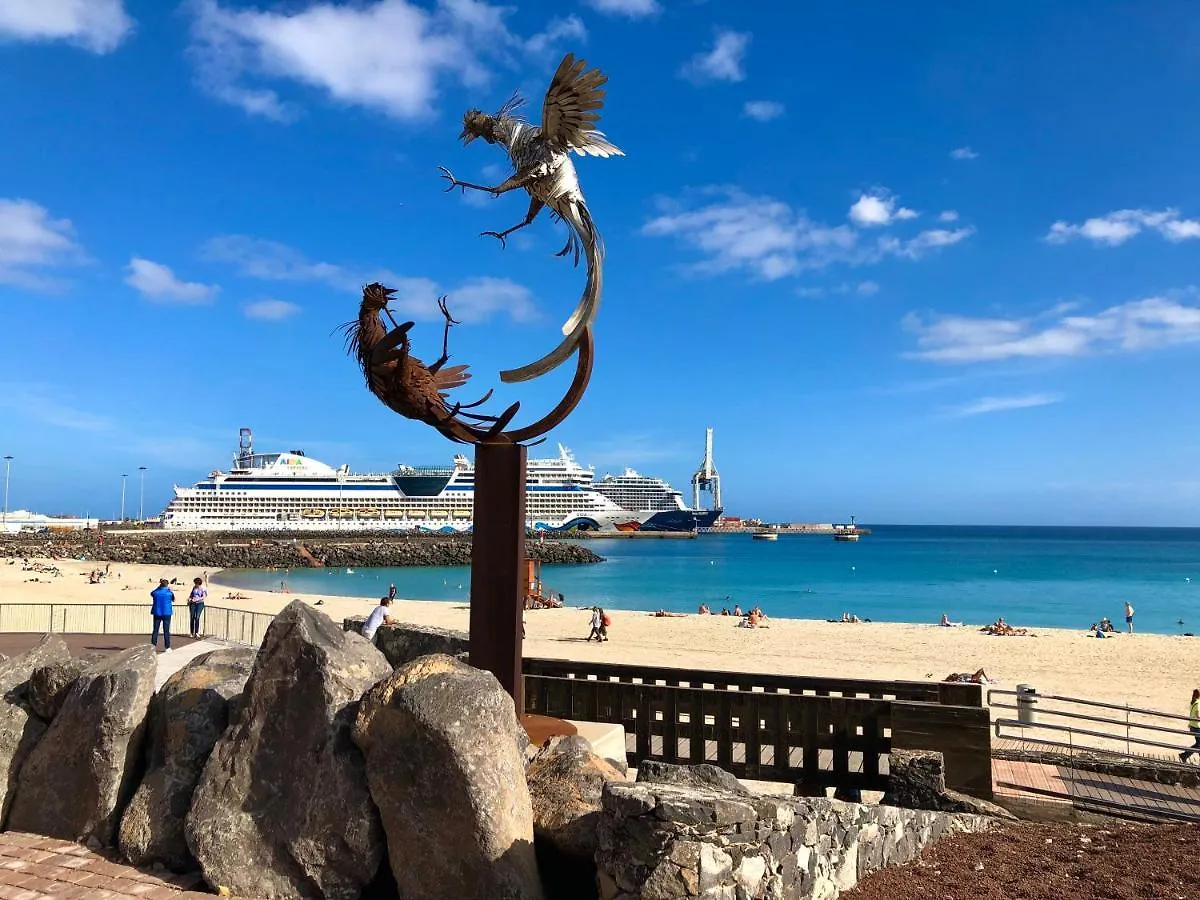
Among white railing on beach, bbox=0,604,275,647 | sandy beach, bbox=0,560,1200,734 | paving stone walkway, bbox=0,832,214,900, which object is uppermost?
paving stone walkway, bbox=0,832,214,900

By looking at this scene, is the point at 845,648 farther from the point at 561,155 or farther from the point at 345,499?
the point at 345,499

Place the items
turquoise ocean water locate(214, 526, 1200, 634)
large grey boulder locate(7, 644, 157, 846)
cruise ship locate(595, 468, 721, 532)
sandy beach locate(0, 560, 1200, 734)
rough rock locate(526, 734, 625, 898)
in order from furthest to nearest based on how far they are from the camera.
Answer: cruise ship locate(595, 468, 721, 532) < turquoise ocean water locate(214, 526, 1200, 634) < sandy beach locate(0, 560, 1200, 734) < large grey boulder locate(7, 644, 157, 846) < rough rock locate(526, 734, 625, 898)

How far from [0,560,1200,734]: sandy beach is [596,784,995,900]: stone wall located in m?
14.4

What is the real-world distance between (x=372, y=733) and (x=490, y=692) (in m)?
0.64

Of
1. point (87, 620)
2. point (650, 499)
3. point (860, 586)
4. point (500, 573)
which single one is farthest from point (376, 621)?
point (650, 499)

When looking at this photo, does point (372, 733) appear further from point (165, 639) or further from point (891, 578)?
point (891, 578)

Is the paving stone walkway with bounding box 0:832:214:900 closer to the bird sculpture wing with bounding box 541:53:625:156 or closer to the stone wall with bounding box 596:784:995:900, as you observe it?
the stone wall with bounding box 596:784:995:900

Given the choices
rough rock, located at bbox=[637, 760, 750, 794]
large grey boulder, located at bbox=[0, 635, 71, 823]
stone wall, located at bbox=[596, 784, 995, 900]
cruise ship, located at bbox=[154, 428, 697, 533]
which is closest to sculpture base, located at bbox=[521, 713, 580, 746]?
rough rock, located at bbox=[637, 760, 750, 794]

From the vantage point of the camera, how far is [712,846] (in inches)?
134

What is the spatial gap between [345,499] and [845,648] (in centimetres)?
9650

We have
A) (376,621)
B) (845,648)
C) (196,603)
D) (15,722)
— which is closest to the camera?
(15,722)

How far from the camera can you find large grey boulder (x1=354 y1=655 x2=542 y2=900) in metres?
3.98

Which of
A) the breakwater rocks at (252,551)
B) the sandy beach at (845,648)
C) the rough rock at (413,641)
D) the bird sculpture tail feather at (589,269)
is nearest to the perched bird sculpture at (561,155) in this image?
the bird sculpture tail feather at (589,269)

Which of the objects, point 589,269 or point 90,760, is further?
point 589,269
